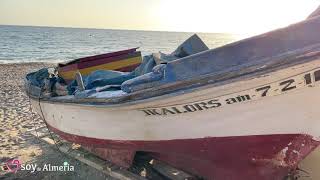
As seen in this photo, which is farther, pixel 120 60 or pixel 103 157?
pixel 120 60

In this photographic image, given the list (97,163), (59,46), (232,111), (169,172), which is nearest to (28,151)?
(97,163)

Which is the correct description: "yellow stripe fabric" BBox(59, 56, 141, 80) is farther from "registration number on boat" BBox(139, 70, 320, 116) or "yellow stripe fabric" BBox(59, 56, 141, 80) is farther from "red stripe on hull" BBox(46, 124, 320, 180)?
"registration number on boat" BBox(139, 70, 320, 116)

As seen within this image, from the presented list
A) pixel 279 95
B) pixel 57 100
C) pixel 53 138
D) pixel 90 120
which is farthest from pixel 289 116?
pixel 53 138

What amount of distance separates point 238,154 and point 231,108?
67 centimetres

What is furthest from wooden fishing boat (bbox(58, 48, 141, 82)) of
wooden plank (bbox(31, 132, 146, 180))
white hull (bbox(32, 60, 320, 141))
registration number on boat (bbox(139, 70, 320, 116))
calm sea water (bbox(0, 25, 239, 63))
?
calm sea water (bbox(0, 25, 239, 63))

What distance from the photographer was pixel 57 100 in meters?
5.72

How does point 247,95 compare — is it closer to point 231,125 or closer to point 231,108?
point 231,108

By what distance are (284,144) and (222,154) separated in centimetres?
73

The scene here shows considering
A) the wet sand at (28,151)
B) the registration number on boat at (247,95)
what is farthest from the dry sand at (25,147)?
the registration number on boat at (247,95)

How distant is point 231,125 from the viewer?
13.3ft

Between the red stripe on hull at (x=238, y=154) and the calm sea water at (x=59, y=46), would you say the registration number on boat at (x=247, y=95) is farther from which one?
the calm sea water at (x=59, y=46)

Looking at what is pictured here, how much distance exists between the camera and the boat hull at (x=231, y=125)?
142 inches

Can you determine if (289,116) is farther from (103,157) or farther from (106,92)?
(103,157)

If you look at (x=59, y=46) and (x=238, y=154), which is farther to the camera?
(x=59, y=46)
